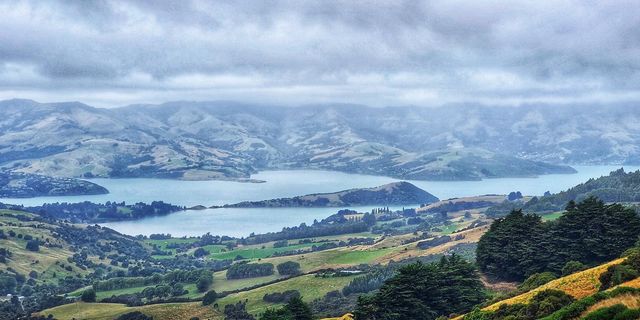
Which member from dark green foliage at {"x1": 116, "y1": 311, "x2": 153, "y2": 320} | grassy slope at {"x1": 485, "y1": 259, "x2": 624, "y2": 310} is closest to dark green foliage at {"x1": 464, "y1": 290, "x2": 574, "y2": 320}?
grassy slope at {"x1": 485, "y1": 259, "x2": 624, "y2": 310}

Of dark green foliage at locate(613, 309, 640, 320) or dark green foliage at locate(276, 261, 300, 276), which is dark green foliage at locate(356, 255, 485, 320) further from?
dark green foliage at locate(276, 261, 300, 276)

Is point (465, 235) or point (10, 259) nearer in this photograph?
point (465, 235)

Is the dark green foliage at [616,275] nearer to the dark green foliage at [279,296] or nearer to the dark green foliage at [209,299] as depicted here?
the dark green foliage at [279,296]

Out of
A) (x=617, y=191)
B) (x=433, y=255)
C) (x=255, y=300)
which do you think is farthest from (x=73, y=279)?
(x=617, y=191)

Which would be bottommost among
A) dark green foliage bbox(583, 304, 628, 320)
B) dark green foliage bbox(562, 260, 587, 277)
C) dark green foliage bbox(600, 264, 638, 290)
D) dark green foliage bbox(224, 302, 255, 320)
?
dark green foliage bbox(224, 302, 255, 320)

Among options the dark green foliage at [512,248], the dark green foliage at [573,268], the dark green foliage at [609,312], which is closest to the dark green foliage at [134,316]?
the dark green foliage at [512,248]

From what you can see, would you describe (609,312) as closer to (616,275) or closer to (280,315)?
(616,275)

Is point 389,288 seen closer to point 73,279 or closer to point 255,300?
point 255,300
